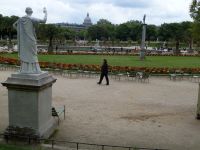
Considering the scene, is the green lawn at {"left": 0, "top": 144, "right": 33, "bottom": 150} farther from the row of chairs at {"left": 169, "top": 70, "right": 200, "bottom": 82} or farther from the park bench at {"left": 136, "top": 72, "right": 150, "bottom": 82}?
the row of chairs at {"left": 169, "top": 70, "right": 200, "bottom": 82}

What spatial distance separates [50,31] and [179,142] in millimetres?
52479

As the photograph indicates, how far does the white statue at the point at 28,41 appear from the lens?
33.6ft

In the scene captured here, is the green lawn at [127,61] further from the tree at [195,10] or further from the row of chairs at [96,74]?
the tree at [195,10]

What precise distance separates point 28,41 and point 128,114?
568 centimetres

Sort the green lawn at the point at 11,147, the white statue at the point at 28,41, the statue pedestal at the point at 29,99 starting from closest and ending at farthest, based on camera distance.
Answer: the green lawn at the point at 11,147 → the statue pedestal at the point at 29,99 → the white statue at the point at 28,41

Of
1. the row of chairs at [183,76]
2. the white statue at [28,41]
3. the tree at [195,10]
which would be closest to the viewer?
the white statue at [28,41]

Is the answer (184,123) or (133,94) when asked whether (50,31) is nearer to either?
(133,94)

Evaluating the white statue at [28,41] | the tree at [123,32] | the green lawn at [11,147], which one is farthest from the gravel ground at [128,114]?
the tree at [123,32]

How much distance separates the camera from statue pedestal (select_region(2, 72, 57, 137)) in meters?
9.97

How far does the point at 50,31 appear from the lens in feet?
201

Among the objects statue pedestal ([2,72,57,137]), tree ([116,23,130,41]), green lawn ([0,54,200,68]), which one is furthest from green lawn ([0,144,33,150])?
tree ([116,23,130,41])

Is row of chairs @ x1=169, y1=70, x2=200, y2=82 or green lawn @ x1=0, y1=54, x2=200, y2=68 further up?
green lawn @ x1=0, y1=54, x2=200, y2=68

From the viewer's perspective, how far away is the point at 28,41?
10.3 metres

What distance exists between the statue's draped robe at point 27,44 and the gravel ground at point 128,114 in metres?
2.40
